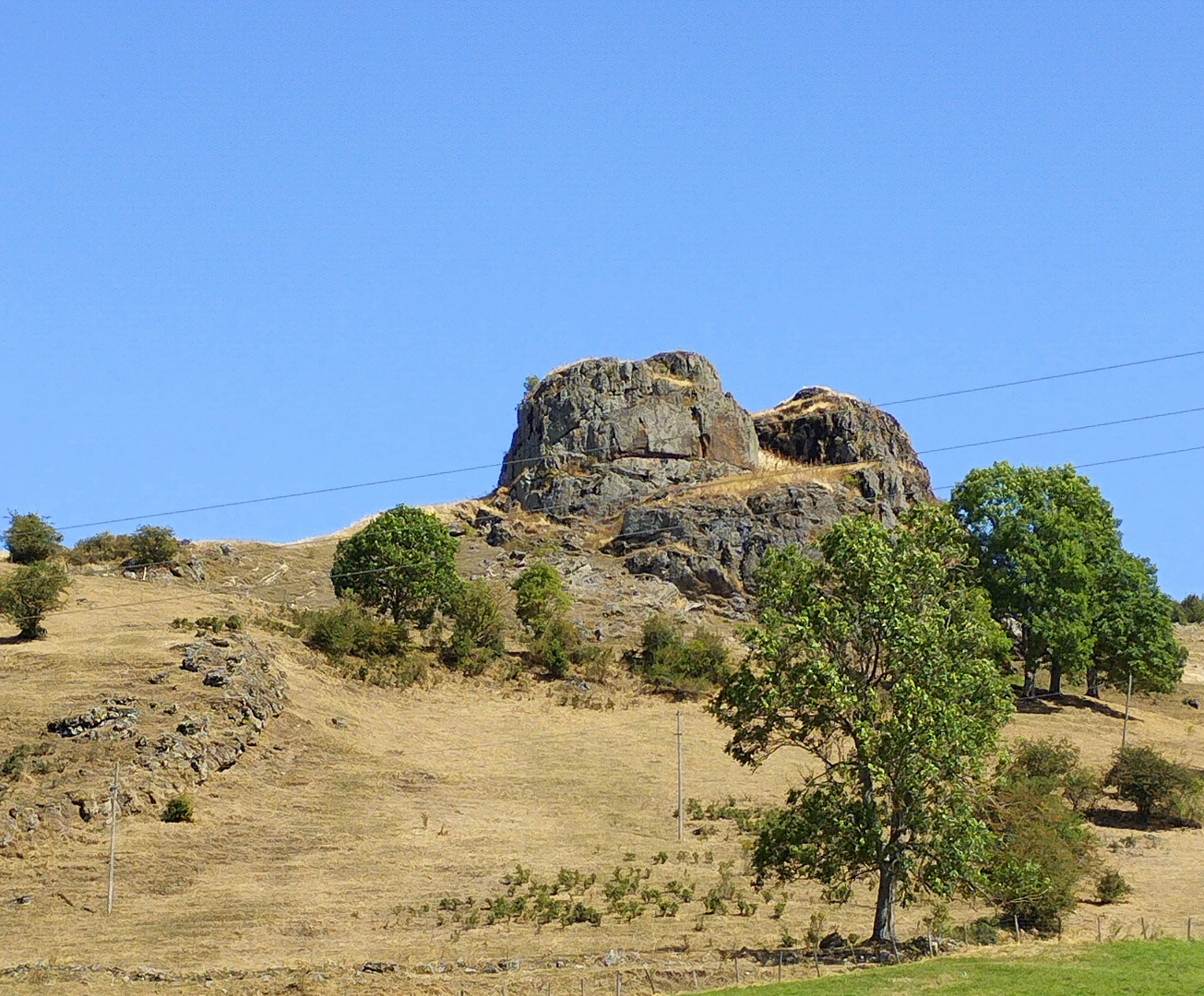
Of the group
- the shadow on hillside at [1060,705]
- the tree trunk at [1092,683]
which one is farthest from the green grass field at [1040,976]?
the tree trunk at [1092,683]

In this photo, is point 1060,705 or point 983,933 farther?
point 1060,705

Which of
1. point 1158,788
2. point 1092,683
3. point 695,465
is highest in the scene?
point 695,465

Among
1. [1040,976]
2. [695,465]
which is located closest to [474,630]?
[695,465]

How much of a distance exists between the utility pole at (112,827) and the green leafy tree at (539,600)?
1393 inches

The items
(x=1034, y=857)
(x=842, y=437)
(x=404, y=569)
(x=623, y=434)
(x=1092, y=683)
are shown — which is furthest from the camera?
(x=842, y=437)

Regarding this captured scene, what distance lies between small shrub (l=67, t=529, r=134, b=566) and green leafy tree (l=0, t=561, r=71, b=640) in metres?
27.5

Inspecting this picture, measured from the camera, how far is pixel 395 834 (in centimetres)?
6512

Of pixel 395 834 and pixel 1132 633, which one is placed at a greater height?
pixel 1132 633

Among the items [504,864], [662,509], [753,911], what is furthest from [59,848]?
[662,509]

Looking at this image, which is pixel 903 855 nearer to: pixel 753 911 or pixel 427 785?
pixel 753 911

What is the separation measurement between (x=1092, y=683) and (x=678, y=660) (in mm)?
28329

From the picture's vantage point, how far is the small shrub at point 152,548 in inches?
4309

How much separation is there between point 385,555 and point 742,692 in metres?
51.3

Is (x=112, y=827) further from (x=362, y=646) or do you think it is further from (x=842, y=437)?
(x=842, y=437)
